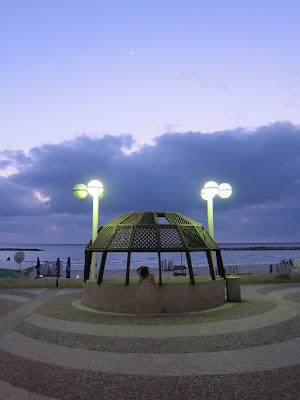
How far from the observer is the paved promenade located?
5.56 meters

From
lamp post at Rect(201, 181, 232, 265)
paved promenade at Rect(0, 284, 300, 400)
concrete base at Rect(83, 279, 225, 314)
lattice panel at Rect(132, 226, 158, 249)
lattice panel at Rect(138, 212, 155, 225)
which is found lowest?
paved promenade at Rect(0, 284, 300, 400)

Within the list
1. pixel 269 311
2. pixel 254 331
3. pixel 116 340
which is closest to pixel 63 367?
pixel 116 340

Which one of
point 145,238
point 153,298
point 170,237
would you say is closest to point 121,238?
point 145,238

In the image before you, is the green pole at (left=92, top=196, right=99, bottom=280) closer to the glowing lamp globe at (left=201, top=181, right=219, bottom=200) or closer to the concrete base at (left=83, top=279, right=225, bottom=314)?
the concrete base at (left=83, top=279, right=225, bottom=314)

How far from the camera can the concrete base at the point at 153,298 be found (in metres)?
12.3

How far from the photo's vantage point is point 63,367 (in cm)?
666

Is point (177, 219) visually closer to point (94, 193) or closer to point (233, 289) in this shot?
point (233, 289)

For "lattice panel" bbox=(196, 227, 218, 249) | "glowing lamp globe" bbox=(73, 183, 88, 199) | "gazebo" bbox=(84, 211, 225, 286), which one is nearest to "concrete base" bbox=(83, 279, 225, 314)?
"gazebo" bbox=(84, 211, 225, 286)

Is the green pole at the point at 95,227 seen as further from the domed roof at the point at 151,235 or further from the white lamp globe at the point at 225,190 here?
the white lamp globe at the point at 225,190

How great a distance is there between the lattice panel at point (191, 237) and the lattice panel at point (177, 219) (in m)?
0.39

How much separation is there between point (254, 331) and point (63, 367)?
5.52 meters

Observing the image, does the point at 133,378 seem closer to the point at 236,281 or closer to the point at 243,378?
the point at 243,378

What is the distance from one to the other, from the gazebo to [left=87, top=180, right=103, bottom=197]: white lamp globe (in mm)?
3021

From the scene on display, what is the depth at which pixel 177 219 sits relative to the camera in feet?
48.3
